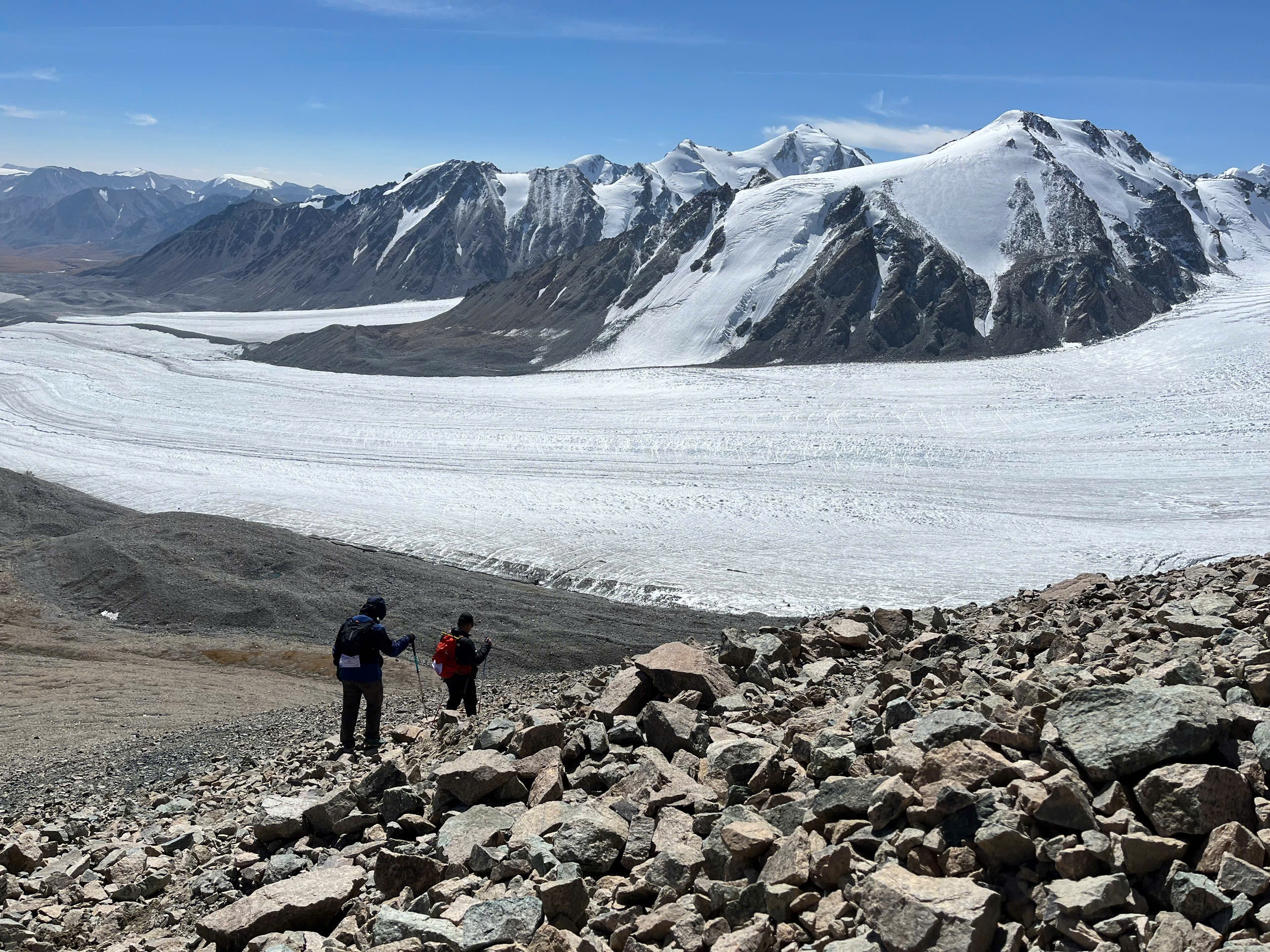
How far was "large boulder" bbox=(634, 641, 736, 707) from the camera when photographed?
8.29 metres

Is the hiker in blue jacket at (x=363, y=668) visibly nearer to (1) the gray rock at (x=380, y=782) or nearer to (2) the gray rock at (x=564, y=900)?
(1) the gray rock at (x=380, y=782)

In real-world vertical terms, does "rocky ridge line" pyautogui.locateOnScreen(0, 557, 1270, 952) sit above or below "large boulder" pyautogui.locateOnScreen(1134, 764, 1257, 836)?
below

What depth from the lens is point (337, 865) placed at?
643 centimetres

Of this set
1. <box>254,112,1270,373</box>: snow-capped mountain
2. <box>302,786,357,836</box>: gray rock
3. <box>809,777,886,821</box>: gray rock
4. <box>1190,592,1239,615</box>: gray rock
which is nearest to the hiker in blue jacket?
<box>302,786,357,836</box>: gray rock

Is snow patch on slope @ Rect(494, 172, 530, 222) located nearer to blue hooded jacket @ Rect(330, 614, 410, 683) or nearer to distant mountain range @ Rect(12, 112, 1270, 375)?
distant mountain range @ Rect(12, 112, 1270, 375)

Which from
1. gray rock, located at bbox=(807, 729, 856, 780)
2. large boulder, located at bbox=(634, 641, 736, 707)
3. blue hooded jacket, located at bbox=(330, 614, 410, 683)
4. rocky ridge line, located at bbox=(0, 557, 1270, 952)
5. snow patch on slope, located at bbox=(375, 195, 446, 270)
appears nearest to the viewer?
rocky ridge line, located at bbox=(0, 557, 1270, 952)

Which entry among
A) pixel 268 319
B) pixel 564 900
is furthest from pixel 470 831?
pixel 268 319

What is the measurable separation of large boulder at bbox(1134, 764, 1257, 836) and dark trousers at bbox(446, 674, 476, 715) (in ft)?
23.9

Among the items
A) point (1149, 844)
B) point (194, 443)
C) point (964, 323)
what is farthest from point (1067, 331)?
point (1149, 844)

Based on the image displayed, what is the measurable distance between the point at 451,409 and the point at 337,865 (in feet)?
154

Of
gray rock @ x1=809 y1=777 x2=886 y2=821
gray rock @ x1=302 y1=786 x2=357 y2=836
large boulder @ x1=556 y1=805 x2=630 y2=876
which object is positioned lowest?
gray rock @ x1=302 y1=786 x2=357 y2=836

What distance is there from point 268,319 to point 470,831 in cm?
12924

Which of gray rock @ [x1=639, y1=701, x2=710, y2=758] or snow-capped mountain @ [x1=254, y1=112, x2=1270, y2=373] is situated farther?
snow-capped mountain @ [x1=254, y1=112, x2=1270, y2=373]

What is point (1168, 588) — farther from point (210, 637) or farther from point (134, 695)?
point (210, 637)
